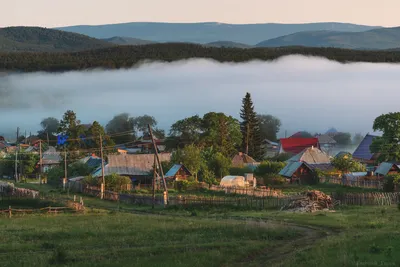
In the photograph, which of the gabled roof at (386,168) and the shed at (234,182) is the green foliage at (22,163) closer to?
the shed at (234,182)

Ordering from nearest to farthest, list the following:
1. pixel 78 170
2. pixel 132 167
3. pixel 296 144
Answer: pixel 132 167 < pixel 78 170 < pixel 296 144

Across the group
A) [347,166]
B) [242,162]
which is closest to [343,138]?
[242,162]

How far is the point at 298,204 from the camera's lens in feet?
151

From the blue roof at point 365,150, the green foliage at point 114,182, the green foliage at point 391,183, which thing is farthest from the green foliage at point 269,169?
the blue roof at point 365,150

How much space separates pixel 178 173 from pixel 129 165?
23.9 ft

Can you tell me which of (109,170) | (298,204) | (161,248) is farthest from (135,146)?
(161,248)

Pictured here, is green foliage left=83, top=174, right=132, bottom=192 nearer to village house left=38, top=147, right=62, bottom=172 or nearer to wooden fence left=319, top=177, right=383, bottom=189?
wooden fence left=319, top=177, right=383, bottom=189

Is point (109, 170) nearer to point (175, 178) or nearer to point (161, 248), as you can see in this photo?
point (175, 178)

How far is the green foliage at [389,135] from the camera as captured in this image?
7681cm

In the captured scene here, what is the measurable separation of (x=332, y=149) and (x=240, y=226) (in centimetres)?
12601

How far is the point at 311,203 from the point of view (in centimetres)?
4553

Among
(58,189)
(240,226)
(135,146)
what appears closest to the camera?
(240,226)

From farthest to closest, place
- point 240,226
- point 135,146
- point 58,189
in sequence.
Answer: point 135,146 < point 58,189 < point 240,226

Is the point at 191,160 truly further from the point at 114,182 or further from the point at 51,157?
the point at 51,157
